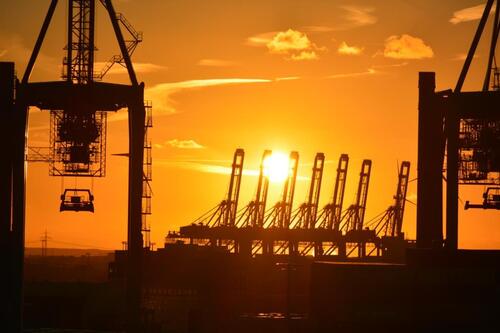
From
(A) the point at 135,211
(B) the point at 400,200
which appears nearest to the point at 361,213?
(B) the point at 400,200

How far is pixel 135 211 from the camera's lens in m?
56.5

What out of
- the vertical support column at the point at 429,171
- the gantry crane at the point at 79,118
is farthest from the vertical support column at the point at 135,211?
the vertical support column at the point at 429,171

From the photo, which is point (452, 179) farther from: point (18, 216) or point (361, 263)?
point (18, 216)

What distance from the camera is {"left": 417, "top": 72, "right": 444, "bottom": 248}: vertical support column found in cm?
6244

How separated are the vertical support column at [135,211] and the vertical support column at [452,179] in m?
17.8

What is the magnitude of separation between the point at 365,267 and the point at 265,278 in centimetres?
4108

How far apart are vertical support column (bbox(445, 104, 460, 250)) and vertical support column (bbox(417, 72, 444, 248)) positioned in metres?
1.02

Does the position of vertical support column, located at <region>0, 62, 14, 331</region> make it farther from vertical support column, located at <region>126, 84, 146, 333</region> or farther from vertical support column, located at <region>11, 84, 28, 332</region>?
vertical support column, located at <region>126, 84, 146, 333</region>

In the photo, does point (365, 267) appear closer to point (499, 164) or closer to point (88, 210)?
point (499, 164)

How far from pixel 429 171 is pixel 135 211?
59.6 ft

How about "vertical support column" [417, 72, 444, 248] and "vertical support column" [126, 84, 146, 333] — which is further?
"vertical support column" [417, 72, 444, 248]

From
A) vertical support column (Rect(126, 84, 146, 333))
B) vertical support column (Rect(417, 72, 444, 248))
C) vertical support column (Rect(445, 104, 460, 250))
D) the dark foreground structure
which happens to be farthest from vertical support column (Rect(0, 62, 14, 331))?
vertical support column (Rect(445, 104, 460, 250))

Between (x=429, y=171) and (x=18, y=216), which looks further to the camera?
(x=429, y=171)

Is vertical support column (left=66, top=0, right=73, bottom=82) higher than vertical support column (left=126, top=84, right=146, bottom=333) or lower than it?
higher
